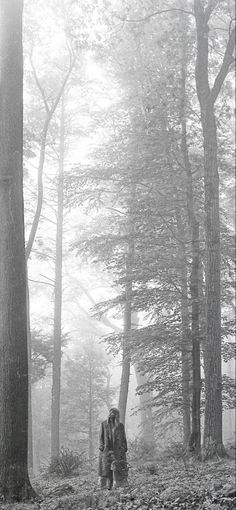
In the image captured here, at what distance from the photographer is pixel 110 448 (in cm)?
809

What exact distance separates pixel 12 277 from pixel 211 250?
468cm

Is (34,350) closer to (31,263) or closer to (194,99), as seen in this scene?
(31,263)

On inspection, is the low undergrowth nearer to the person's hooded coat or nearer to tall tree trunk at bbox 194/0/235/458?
the person's hooded coat

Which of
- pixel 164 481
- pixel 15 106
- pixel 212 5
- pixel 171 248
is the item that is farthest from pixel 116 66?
pixel 164 481

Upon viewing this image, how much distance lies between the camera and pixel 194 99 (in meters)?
14.2

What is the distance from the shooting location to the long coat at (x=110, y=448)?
798cm

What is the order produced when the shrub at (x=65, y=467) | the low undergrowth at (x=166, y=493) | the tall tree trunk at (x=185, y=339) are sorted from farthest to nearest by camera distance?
the shrub at (x=65, y=467) → the tall tree trunk at (x=185, y=339) → the low undergrowth at (x=166, y=493)

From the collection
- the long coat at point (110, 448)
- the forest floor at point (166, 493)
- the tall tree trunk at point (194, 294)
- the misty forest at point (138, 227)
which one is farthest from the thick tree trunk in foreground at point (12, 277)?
the tall tree trunk at point (194, 294)

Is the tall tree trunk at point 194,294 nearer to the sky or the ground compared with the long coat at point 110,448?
nearer to the sky

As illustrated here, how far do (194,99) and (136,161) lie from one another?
3.56 m

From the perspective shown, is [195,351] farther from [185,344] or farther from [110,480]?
[110,480]

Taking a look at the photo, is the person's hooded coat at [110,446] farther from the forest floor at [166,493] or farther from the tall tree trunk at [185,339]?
the tall tree trunk at [185,339]

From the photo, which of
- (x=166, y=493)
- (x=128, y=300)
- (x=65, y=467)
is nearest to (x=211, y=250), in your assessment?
(x=128, y=300)

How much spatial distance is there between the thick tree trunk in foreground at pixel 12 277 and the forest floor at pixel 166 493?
54 centimetres
